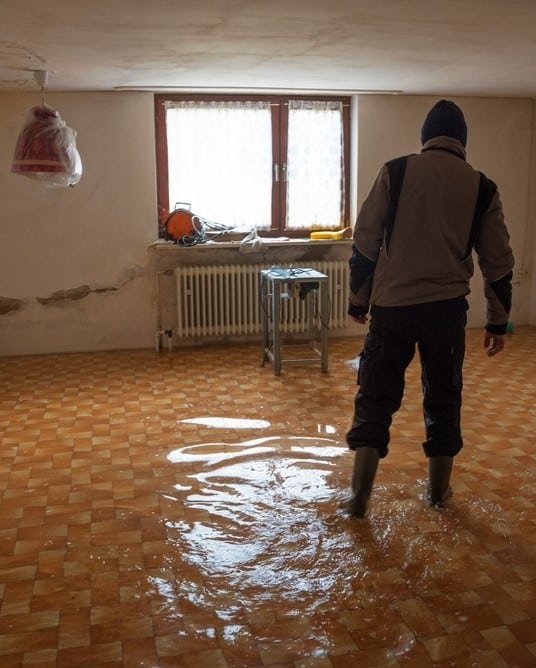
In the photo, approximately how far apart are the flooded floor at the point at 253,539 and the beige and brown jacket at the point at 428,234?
2.84 feet

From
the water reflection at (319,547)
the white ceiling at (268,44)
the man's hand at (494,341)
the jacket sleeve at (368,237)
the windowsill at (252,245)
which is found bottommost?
the water reflection at (319,547)

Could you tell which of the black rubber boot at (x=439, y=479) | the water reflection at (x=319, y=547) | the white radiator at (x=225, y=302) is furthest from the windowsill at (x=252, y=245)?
the black rubber boot at (x=439, y=479)

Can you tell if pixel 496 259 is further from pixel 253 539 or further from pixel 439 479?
pixel 253 539

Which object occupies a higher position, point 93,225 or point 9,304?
point 93,225

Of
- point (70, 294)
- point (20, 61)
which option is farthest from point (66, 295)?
point (20, 61)

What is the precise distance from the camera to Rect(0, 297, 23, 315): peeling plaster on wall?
5.36 m

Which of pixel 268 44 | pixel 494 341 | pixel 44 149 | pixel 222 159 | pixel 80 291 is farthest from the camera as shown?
pixel 222 159

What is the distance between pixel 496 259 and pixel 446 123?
19.8 inches

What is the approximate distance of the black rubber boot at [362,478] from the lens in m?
2.53

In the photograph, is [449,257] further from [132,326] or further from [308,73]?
[132,326]

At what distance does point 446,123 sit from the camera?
2.44 meters

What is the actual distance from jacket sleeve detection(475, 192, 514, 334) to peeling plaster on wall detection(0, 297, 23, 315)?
3.93 metres

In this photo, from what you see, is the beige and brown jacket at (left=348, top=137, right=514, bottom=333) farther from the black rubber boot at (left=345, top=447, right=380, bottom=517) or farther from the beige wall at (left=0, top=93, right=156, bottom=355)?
the beige wall at (left=0, top=93, right=156, bottom=355)

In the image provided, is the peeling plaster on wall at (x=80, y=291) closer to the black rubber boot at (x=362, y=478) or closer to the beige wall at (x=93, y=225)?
the beige wall at (x=93, y=225)
